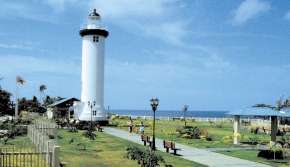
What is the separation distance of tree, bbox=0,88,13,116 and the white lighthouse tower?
1262cm

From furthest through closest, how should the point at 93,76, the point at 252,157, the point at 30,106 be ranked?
1. the point at 30,106
2. the point at 93,76
3. the point at 252,157

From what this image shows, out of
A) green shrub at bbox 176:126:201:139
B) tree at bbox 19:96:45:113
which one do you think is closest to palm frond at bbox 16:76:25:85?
tree at bbox 19:96:45:113

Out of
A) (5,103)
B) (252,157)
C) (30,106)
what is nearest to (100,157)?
(252,157)

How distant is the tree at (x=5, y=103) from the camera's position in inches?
2549

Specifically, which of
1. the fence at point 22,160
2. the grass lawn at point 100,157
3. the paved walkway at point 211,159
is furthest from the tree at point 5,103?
the fence at point 22,160

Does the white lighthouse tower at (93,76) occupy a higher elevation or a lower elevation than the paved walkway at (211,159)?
higher

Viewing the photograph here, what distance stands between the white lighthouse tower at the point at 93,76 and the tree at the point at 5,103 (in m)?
12.6

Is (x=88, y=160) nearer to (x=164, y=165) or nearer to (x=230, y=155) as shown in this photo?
(x=164, y=165)

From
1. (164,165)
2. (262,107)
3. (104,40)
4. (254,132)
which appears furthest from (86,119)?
(164,165)

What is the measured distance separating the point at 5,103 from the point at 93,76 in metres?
15.9

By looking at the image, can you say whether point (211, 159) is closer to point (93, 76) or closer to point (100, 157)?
point (100, 157)

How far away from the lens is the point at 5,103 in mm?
65938

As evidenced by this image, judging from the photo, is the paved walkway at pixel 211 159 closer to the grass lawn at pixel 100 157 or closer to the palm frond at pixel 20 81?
the grass lawn at pixel 100 157

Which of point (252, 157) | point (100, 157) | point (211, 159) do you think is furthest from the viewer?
point (252, 157)
